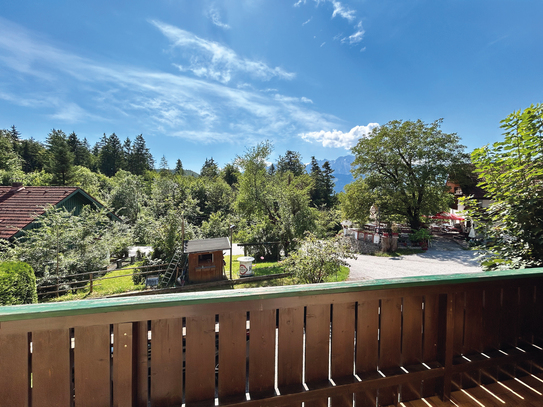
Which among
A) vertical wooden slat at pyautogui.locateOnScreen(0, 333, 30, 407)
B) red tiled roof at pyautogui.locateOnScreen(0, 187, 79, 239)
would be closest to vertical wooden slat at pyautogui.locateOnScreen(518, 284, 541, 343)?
vertical wooden slat at pyautogui.locateOnScreen(0, 333, 30, 407)

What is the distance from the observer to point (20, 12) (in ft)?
27.9

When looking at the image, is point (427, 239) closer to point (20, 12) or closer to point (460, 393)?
point (460, 393)

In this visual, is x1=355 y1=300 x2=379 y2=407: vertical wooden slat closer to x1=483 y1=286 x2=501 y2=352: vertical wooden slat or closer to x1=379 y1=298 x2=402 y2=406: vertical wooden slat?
x1=379 y1=298 x2=402 y2=406: vertical wooden slat

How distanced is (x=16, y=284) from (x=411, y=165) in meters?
20.1

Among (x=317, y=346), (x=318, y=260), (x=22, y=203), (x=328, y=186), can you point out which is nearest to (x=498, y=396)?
(x=317, y=346)

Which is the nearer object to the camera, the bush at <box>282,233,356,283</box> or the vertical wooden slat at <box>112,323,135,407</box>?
the vertical wooden slat at <box>112,323,135,407</box>

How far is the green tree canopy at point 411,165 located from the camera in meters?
15.8

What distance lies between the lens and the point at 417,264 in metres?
11.3

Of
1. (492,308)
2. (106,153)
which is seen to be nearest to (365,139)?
(492,308)

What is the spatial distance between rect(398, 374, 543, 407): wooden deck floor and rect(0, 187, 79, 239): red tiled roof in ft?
47.3

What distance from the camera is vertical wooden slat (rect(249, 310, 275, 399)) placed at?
129 centimetres

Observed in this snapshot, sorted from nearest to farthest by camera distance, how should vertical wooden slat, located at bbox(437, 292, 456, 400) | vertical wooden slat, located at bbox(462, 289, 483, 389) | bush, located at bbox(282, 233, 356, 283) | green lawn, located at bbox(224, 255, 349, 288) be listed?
vertical wooden slat, located at bbox(437, 292, 456, 400), vertical wooden slat, located at bbox(462, 289, 483, 389), bush, located at bbox(282, 233, 356, 283), green lawn, located at bbox(224, 255, 349, 288)

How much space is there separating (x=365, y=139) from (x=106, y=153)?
2091 inches

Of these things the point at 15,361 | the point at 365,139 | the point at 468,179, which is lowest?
the point at 15,361
